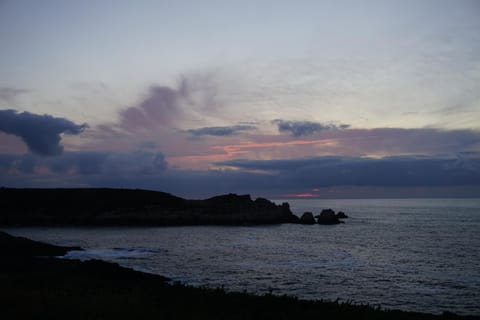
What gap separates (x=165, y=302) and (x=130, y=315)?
3.50 metres

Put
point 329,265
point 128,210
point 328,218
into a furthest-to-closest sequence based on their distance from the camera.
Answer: point 128,210 → point 328,218 → point 329,265

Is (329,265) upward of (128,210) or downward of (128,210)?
downward

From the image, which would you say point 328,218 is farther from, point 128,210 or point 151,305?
point 151,305

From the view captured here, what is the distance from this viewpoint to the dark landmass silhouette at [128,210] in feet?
387

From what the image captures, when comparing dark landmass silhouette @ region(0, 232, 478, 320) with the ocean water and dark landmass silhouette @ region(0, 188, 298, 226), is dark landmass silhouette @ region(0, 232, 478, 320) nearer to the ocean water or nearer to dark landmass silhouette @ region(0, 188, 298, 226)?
the ocean water

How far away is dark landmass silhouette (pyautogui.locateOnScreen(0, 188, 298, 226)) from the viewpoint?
118000mm

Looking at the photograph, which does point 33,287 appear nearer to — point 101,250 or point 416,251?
point 101,250

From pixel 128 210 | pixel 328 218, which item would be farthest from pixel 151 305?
pixel 128 210

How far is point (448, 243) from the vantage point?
6700 cm

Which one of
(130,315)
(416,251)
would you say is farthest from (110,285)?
(416,251)

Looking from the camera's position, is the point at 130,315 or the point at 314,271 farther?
the point at 314,271

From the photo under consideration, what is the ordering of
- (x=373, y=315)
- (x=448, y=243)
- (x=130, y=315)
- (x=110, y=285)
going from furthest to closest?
(x=448, y=243) < (x=110, y=285) < (x=373, y=315) < (x=130, y=315)

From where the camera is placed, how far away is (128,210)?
407 feet

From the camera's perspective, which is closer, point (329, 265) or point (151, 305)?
point (151, 305)
